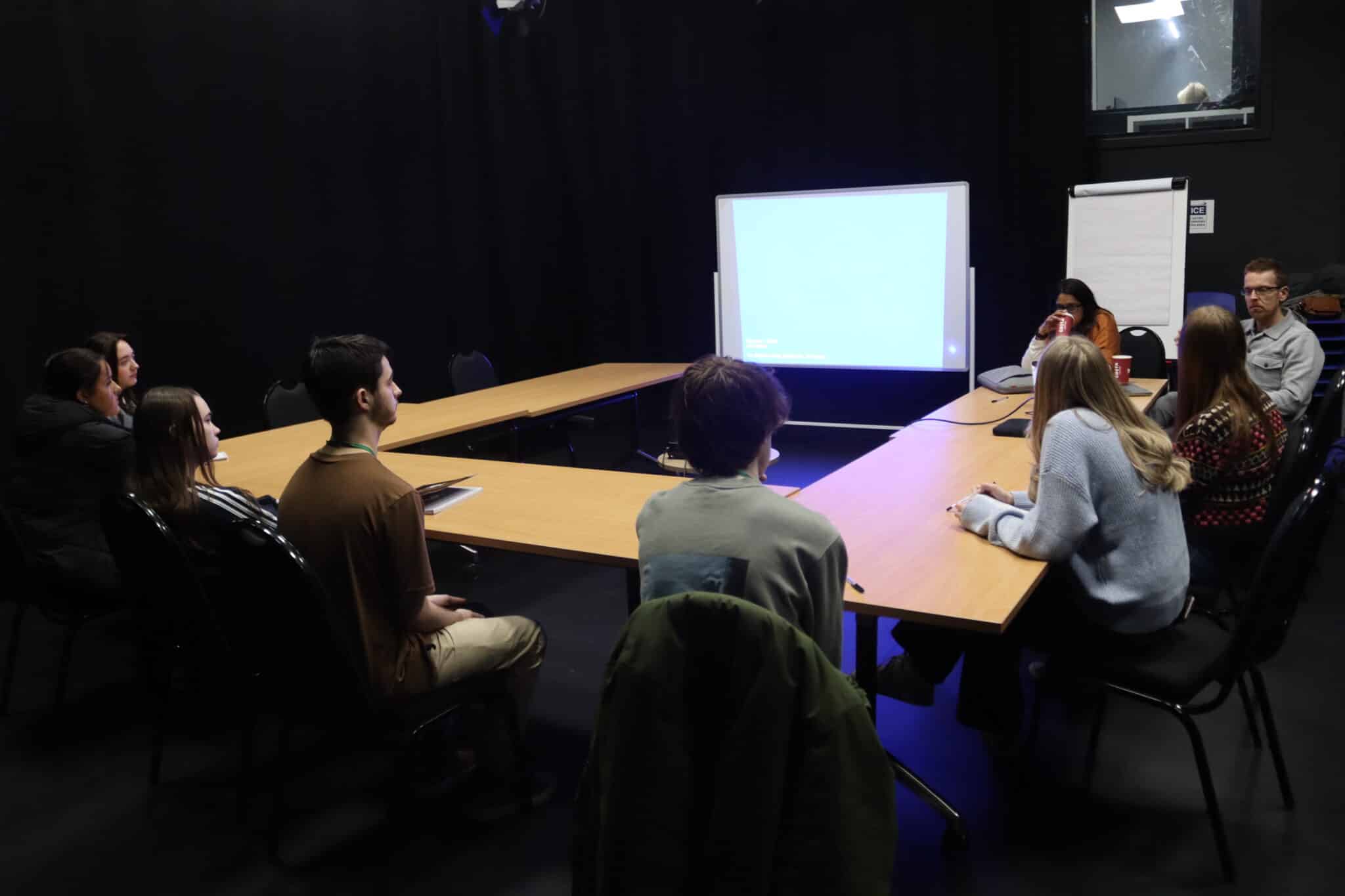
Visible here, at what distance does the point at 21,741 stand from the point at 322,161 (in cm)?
337

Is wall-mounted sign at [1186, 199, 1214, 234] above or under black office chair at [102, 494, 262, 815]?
above

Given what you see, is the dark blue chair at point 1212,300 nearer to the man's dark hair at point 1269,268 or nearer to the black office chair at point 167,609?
the man's dark hair at point 1269,268

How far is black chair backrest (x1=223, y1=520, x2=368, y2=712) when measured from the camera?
1.82 meters

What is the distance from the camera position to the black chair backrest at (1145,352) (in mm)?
4598

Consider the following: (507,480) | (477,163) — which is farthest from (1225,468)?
(477,163)

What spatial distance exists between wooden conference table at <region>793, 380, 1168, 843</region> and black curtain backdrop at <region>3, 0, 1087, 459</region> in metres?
3.03

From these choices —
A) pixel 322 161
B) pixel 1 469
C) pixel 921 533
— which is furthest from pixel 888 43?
pixel 1 469

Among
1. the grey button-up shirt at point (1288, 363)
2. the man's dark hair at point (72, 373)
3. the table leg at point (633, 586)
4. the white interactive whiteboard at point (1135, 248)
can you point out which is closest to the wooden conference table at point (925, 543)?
the table leg at point (633, 586)

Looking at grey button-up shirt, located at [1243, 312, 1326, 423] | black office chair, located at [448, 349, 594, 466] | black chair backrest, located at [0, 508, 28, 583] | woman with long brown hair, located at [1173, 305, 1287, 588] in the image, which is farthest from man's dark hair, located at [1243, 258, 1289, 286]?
black chair backrest, located at [0, 508, 28, 583]

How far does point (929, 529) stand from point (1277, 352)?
2480 millimetres

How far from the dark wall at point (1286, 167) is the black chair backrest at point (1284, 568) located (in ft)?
12.9

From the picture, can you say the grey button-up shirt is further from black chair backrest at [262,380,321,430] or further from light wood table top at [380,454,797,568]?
black chair backrest at [262,380,321,430]

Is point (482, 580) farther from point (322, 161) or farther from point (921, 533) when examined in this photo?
point (322, 161)

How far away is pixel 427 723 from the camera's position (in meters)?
2.03
